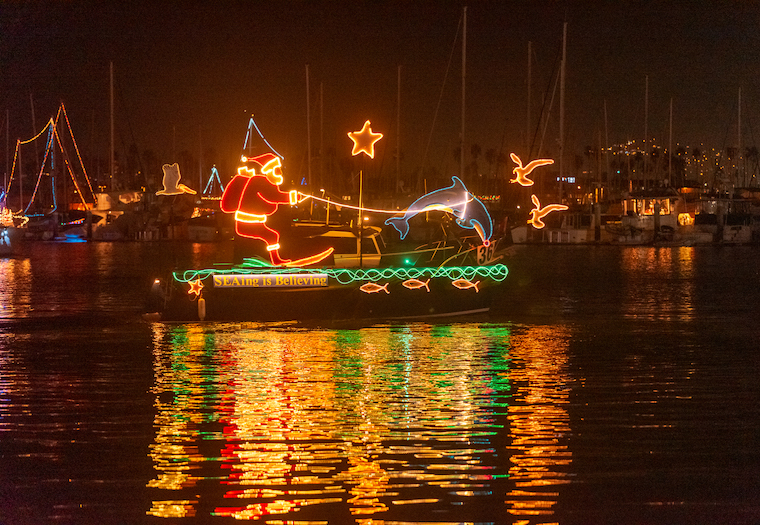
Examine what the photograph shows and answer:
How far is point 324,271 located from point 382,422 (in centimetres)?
919

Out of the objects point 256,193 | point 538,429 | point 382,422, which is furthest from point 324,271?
point 538,429

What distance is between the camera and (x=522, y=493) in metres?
7.61

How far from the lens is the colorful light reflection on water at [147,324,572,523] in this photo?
7445 mm

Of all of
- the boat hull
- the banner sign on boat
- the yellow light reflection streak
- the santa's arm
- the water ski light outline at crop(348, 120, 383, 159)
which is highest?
the water ski light outline at crop(348, 120, 383, 159)

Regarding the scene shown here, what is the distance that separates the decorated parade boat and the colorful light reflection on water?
8.43ft

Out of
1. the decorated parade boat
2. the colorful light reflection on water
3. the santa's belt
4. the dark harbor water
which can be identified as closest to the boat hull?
the decorated parade boat

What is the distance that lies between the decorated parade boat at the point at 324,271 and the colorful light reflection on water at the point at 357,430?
101 inches

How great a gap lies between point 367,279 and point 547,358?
17.5ft

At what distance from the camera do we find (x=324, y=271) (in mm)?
19109

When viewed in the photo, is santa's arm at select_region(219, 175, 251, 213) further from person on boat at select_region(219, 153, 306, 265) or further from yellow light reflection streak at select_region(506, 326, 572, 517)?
yellow light reflection streak at select_region(506, 326, 572, 517)

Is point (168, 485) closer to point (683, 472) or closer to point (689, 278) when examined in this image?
point (683, 472)

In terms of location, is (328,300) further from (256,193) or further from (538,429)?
(538,429)

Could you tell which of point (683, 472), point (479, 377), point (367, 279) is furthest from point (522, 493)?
point (367, 279)

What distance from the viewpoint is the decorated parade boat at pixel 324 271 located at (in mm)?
18266
